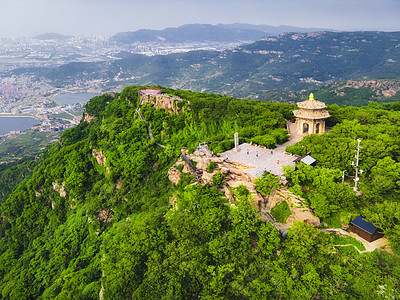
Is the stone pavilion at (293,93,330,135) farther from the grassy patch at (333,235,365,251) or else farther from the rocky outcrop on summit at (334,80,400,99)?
the rocky outcrop on summit at (334,80,400,99)

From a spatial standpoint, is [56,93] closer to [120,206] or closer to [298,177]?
[120,206]

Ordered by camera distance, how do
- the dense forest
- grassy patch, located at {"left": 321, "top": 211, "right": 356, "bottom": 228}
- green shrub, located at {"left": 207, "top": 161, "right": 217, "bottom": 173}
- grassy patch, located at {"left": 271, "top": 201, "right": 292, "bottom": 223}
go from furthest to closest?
green shrub, located at {"left": 207, "top": 161, "right": 217, "bottom": 173} → grassy patch, located at {"left": 271, "top": 201, "right": 292, "bottom": 223} → grassy patch, located at {"left": 321, "top": 211, "right": 356, "bottom": 228} → the dense forest

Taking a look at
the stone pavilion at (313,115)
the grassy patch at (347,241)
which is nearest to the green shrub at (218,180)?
the grassy patch at (347,241)

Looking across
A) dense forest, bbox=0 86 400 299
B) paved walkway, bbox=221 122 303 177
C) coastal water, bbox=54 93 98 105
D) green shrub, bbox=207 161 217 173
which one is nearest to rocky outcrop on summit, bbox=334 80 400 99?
dense forest, bbox=0 86 400 299

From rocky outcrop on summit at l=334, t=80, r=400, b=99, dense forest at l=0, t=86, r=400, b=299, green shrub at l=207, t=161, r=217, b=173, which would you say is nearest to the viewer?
dense forest at l=0, t=86, r=400, b=299

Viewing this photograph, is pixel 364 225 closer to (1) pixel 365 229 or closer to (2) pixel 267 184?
(1) pixel 365 229

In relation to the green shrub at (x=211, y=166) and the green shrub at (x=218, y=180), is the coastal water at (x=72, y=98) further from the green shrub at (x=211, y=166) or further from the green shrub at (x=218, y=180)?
the green shrub at (x=218, y=180)
